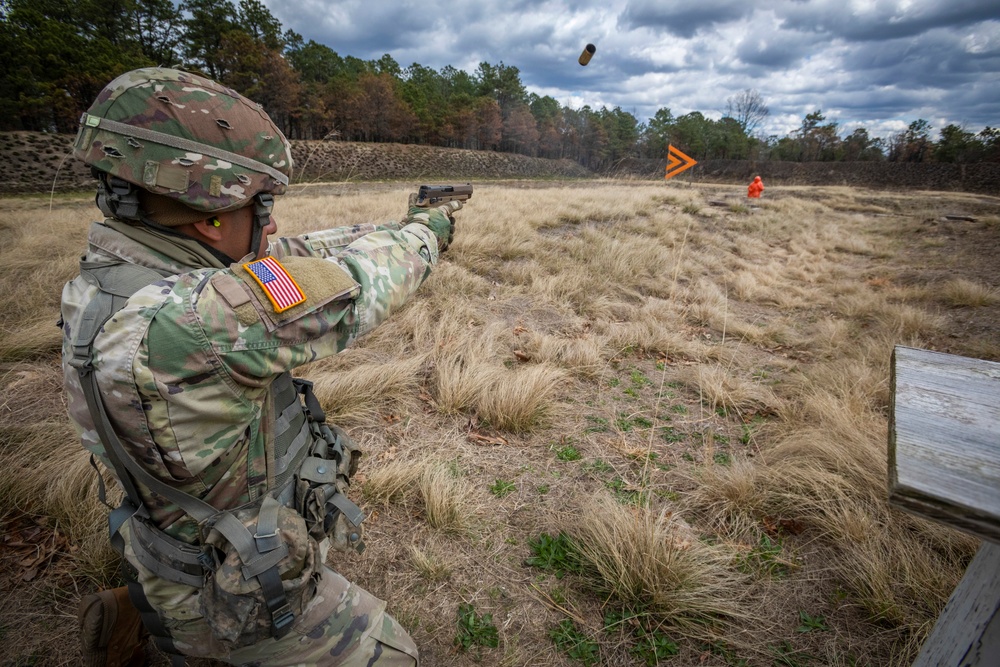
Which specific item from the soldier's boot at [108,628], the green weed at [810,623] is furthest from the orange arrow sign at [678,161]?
the soldier's boot at [108,628]

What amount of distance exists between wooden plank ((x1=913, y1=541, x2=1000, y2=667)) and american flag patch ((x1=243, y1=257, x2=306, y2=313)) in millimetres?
1727

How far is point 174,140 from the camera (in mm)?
1211

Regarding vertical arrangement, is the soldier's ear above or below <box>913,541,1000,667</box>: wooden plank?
above

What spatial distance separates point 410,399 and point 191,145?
2.26 metres

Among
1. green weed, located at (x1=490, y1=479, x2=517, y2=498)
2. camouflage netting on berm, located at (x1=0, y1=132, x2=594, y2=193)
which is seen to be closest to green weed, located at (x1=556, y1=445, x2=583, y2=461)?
green weed, located at (x1=490, y1=479, x2=517, y2=498)

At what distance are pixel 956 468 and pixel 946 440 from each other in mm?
108

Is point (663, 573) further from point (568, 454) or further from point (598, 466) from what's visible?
point (568, 454)

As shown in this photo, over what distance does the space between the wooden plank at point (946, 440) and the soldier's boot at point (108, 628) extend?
2354 millimetres

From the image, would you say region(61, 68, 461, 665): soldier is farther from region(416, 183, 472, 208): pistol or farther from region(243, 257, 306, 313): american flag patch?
region(416, 183, 472, 208): pistol

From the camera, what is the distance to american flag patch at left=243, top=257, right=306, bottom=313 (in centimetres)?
108

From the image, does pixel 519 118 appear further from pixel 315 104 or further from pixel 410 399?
pixel 410 399

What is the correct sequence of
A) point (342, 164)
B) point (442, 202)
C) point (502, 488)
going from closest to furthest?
point (502, 488)
point (442, 202)
point (342, 164)

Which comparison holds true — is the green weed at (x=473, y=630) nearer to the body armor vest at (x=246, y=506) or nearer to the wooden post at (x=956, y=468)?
the body armor vest at (x=246, y=506)

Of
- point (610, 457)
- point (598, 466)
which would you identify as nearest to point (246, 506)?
point (598, 466)
